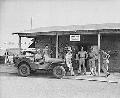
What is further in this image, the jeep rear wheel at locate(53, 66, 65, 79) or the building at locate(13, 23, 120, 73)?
the building at locate(13, 23, 120, 73)

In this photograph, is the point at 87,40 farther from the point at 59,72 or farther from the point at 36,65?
the point at 36,65

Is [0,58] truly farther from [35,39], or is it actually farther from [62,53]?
[62,53]

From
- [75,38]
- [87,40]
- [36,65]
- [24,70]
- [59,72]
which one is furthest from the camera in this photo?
[87,40]

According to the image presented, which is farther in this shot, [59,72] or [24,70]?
[24,70]

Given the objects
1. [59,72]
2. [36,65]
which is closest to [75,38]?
[59,72]

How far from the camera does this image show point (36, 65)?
13.4 meters

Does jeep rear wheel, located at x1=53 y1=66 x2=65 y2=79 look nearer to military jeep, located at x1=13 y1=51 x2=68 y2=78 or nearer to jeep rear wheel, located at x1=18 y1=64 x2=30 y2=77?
military jeep, located at x1=13 y1=51 x2=68 y2=78

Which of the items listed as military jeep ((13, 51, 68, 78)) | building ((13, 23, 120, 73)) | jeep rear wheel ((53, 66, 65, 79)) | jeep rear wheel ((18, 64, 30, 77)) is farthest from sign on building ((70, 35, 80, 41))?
jeep rear wheel ((18, 64, 30, 77))

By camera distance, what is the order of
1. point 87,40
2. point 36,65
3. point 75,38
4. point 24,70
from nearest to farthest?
1. point 36,65
2. point 24,70
3. point 75,38
4. point 87,40

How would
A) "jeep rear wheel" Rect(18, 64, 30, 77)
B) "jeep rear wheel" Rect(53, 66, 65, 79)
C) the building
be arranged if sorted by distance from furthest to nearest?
the building, "jeep rear wheel" Rect(18, 64, 30, 77), "jeep rear wheel" Rect(53, 66, 65, 79)

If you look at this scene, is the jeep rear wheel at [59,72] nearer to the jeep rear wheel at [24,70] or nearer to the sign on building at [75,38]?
the jeep rear wheel at [24,70]

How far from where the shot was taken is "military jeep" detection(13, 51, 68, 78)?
13.2m

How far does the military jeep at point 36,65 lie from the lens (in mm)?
13195

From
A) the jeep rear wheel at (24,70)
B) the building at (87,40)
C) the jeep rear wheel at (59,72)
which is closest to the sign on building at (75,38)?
the building at (87,40)
